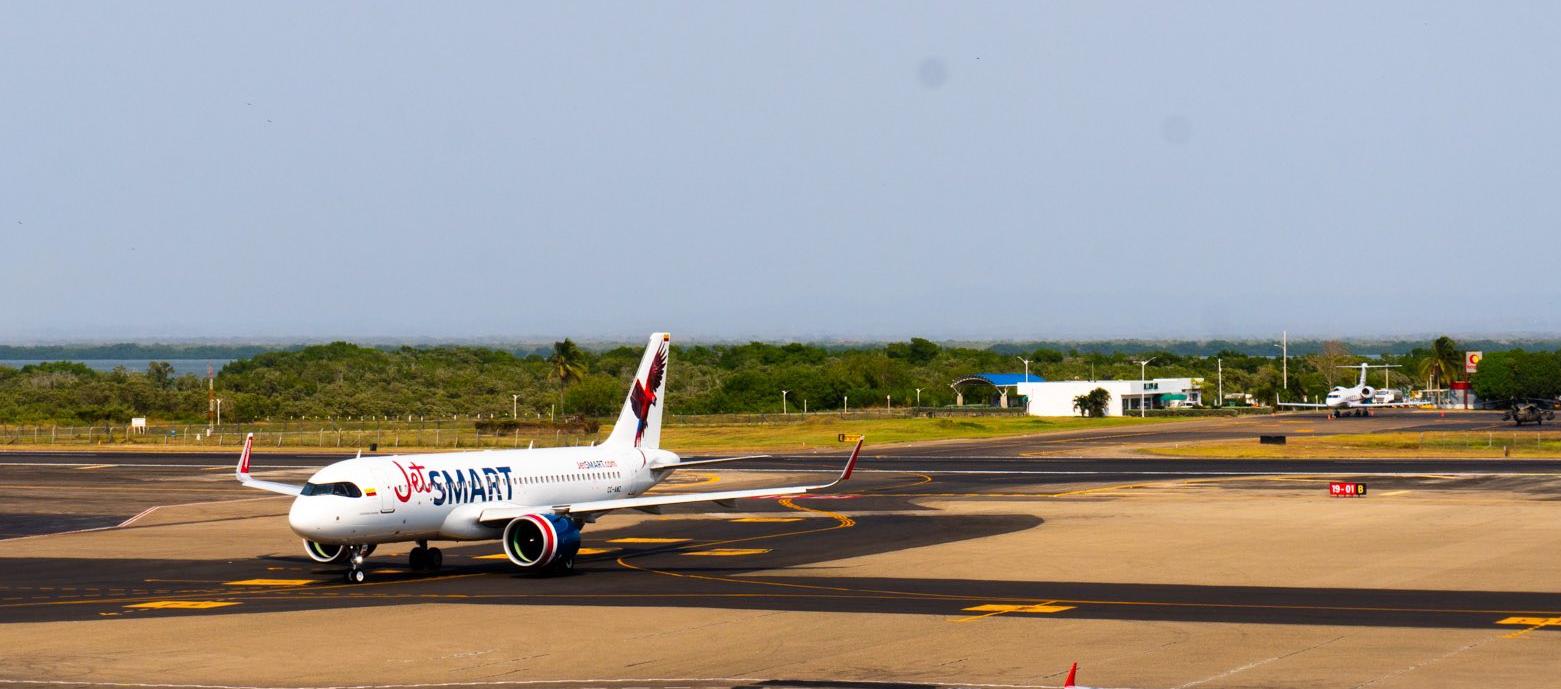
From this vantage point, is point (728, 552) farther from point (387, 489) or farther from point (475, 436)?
point (475, 436)

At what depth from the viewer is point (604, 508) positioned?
46.3 m

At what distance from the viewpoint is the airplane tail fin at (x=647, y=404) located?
5531 cm

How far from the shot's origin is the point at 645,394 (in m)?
55.9

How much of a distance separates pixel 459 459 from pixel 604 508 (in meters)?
4.58

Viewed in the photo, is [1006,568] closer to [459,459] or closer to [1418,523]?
[459,459]

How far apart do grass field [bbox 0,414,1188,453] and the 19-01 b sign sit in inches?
2022

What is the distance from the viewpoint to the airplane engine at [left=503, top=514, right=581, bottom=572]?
44750 millimetres

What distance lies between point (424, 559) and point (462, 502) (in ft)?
6.81

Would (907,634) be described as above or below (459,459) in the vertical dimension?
below

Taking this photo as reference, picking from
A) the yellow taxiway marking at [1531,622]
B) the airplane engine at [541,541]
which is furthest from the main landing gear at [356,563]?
the yellow taxiway marking at [1531,622]

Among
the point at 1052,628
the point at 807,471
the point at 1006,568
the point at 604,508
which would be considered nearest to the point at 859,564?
the point at 1006,568

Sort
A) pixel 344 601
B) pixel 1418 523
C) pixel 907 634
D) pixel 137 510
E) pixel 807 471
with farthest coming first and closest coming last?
pixel 807 471, pixel 137 510, pixel 1418 523, pixel 344 601, pixel 907 634

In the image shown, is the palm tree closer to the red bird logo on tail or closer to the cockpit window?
the red bird logo on tail

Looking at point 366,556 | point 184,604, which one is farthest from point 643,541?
point 184,604
